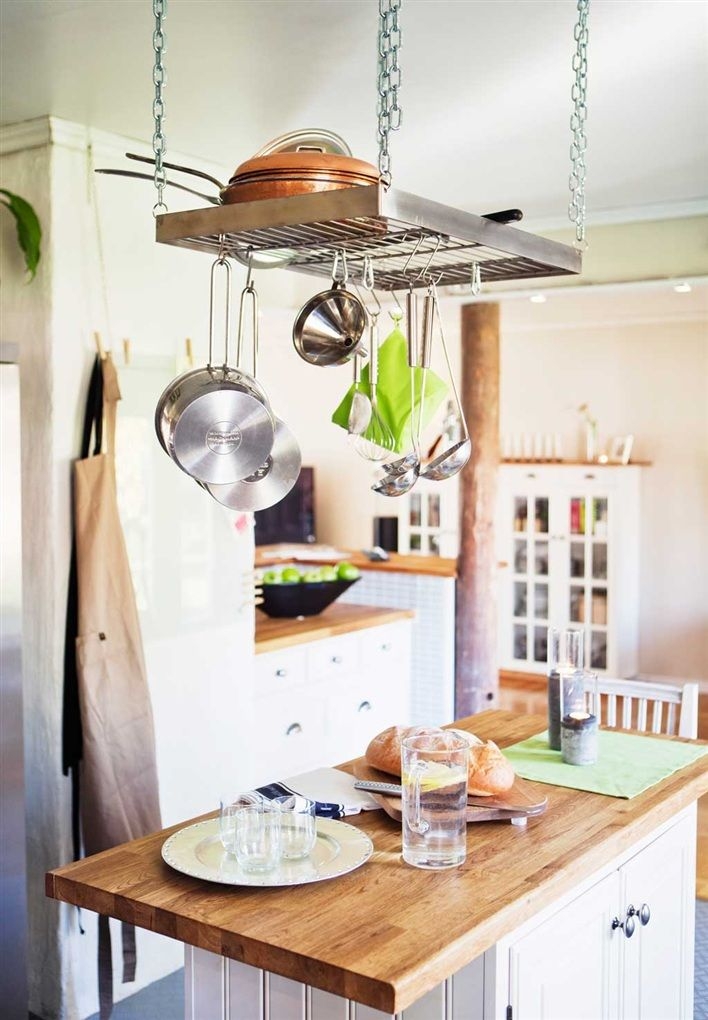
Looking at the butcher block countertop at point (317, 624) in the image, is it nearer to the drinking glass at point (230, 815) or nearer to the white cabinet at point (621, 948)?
the white cabinet at point (621, 948)

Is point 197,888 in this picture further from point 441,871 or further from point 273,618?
point 273,618

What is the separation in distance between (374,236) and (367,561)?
4105 mm

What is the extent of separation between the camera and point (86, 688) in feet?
10.4

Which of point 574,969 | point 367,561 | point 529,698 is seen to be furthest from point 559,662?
point 529,698

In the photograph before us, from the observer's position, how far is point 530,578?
8.06m

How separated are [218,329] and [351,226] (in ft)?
6.37

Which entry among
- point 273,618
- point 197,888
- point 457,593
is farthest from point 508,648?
point 197,888

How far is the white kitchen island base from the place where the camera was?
1884 mm

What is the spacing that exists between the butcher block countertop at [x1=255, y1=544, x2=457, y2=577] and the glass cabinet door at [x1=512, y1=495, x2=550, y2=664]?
1.87m

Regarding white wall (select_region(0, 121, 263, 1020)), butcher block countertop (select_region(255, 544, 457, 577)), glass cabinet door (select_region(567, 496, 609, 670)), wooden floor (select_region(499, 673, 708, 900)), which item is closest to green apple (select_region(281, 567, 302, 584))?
white wall (select_region(0, 121, 263, 1020))

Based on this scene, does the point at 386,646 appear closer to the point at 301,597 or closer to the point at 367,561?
the point at 301,597

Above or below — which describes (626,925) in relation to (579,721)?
below

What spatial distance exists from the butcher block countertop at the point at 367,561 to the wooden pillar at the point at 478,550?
148 millimetres

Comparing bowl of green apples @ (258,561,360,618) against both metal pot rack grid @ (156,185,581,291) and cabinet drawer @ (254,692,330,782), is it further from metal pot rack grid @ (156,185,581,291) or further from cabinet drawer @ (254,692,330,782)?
metal pot rack grid @ (156,185,581,291)
